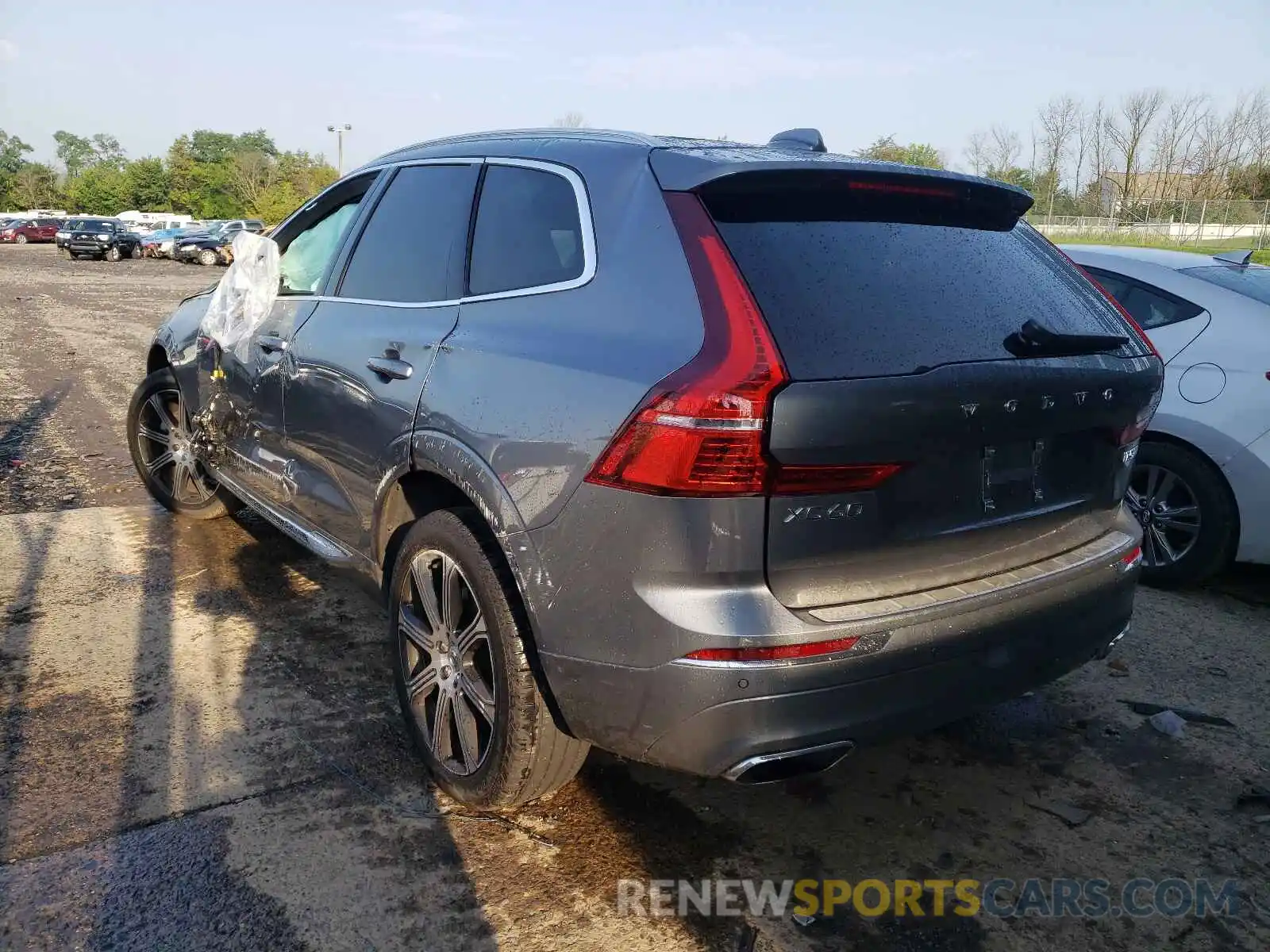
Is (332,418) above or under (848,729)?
above

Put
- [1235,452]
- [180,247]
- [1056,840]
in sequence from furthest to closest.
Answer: [180,247] < [1235,452] < [1056,840]

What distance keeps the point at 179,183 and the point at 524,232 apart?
365 feet

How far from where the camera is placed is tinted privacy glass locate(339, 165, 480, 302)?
3.16 metres

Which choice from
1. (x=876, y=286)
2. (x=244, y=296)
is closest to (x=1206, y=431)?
(x=876, y=286)

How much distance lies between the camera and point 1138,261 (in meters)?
5.32

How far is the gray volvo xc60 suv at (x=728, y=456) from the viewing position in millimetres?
2154

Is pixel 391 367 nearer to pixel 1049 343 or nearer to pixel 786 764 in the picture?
pixel 786 764

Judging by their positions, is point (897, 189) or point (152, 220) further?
point (152, 220)

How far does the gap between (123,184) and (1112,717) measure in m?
116

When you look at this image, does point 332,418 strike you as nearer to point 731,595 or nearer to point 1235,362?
point 731,595

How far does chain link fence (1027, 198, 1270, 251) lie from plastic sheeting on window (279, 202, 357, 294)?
36361mm

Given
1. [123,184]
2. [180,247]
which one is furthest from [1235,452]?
[123,184]

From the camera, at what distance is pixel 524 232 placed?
→ 9.56 feet

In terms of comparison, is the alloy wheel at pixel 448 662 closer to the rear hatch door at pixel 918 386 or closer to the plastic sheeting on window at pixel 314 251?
the rear hatch door at pixel 918 386
